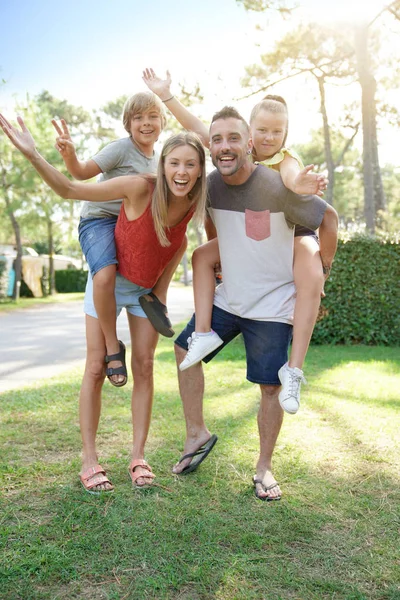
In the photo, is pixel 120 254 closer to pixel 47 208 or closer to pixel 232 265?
pixel 232 265

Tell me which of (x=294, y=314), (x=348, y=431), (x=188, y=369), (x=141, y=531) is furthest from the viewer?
(x=348, y=431)

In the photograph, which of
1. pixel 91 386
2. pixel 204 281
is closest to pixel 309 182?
pixel 204 281

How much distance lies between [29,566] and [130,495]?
2.86ft

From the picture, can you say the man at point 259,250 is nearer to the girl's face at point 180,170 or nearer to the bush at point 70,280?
the girl's face at point 180,170

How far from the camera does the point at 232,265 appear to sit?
3.39 m

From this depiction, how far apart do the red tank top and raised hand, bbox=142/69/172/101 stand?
0.89 metres

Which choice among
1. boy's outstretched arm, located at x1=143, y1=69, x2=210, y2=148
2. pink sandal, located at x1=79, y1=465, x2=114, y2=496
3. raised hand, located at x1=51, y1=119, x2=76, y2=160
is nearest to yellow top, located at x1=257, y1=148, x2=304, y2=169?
boy's outstretched arm, located at x1=143, y1=69, x2=210, y2=148

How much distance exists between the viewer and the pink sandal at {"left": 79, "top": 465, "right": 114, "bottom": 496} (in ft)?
10.7

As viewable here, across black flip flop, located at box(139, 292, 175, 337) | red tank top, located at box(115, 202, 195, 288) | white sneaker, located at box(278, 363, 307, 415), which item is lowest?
white sneaker, located at box(278, 363, 307, 415)

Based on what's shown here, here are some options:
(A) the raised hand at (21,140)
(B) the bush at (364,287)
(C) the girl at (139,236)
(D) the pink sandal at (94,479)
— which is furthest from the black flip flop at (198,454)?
(B) the bush at (364,287)

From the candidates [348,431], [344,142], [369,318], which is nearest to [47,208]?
[344,142]

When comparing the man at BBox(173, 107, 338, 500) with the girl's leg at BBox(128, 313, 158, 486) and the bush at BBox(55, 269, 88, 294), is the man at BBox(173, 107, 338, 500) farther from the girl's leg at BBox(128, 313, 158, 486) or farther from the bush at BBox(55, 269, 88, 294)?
the bush at BBox(55, 269, 88, 294)

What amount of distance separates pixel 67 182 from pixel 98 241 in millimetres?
498

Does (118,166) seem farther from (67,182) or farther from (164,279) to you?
(164,279)
